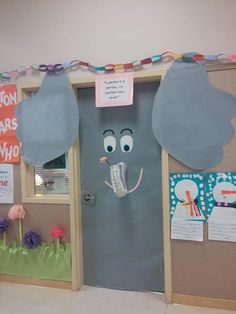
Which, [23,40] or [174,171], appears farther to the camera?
[23,40]

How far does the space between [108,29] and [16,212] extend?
172 centimetres

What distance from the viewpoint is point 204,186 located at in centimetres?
214

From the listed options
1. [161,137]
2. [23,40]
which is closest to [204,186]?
[161,137]

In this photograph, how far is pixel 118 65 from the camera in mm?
2279

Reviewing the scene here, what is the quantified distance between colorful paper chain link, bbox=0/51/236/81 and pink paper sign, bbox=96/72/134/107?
0.06 m

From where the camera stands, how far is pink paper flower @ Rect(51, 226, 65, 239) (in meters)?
2.44

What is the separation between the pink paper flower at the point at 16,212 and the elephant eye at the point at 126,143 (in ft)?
3.41

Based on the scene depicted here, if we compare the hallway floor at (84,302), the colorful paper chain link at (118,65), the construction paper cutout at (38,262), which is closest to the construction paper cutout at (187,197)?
the hallway floor at (84,302)

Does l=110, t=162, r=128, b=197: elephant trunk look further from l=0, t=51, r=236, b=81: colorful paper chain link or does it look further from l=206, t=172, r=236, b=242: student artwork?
l=0, t=51, r=236, b=81: colorful paper chain link

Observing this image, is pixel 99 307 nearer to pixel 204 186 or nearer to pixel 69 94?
pixel 204 186

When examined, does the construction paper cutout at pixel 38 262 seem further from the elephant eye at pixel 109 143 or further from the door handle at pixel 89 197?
the elephant eye at pixel 109 143

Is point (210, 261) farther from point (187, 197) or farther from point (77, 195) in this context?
point (77, 195)

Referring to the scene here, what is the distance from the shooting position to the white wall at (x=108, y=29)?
212cm

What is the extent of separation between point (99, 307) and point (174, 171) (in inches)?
46.8
